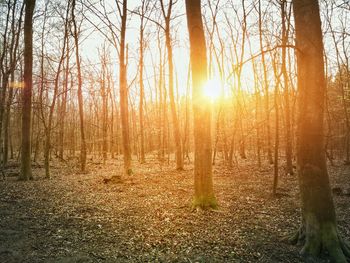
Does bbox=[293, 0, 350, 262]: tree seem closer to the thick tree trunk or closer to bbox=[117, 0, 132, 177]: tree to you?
bbox=[117, 0, 132, 177]: tree

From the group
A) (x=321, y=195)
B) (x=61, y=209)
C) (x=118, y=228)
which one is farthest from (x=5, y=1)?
(x=321, y=195)

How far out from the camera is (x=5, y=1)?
1355cm

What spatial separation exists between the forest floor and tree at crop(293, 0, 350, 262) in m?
0.51

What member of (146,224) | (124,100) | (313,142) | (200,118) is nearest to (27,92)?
(124,100)

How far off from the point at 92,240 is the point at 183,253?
1618mm

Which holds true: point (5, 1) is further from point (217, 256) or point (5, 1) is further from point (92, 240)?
point (217, 256)

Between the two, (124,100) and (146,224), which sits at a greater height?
(124,100)

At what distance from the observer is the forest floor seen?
12.8ft

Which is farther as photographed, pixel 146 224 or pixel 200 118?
pixel 200 118

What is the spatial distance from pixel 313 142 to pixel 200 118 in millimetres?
2754

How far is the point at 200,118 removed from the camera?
19.9ft

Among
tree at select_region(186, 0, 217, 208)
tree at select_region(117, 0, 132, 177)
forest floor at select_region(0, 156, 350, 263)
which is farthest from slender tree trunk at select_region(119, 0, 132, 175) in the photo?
tree at select_region(186, 0, 217, 208)

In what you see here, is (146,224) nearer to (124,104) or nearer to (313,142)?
(313,142)

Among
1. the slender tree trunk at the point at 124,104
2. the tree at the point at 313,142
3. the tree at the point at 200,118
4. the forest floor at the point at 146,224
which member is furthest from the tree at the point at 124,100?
the tree at the point at 313,142
